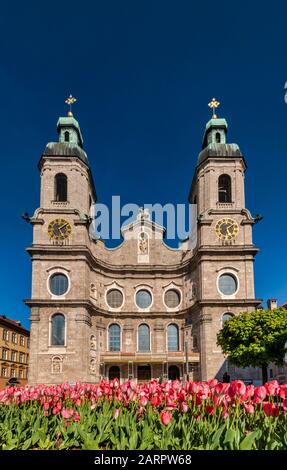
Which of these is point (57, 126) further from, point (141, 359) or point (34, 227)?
point (141, 359)

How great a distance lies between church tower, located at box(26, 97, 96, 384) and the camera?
42.8 m

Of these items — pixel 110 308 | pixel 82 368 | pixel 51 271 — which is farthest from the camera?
pixel 110 308

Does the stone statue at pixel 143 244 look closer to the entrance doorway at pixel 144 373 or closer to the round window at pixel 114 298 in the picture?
the round window at pixel 114 298

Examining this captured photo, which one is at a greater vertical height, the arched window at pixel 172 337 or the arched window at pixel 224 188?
the arched window at pixel 224 188

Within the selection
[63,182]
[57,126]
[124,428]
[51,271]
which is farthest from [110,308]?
[124,428]

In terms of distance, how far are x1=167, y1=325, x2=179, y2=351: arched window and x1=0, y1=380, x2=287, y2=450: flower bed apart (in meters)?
39.7

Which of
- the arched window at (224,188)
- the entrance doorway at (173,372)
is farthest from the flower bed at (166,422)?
the arched window at (224,188)

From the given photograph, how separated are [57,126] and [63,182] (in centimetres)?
773

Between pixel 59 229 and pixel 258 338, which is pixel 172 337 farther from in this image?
pixel 59 229

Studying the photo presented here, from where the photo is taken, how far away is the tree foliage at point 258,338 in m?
34.7

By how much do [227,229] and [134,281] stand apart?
13066 mm

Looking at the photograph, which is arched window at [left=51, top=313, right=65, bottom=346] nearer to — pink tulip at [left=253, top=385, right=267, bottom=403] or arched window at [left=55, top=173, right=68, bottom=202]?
arched window at [left=55, top=173, right=68, bottom=202]

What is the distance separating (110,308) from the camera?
50500mm

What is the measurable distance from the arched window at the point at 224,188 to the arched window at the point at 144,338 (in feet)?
59.4
